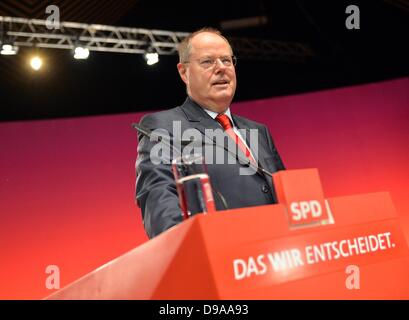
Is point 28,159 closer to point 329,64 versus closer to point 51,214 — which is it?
point 51,214

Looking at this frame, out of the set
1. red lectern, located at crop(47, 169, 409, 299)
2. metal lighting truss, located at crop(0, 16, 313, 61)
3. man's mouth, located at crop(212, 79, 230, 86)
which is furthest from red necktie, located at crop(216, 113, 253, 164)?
metal lighting truss, located at crop(0, 16, 313, 61)

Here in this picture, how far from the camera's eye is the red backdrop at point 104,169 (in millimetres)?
5500

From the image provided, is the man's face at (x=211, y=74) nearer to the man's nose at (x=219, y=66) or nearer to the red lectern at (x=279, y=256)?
the man's nose at (x=219, y=66)

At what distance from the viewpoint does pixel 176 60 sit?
668 centimetres

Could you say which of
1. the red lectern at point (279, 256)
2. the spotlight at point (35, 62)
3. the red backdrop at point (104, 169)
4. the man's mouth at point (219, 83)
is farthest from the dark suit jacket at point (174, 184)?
the spotlight at point (35, 62)

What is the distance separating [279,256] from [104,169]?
483 cm

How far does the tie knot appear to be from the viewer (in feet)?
6.24

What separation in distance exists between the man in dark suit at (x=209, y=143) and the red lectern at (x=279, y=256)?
1.14 ft

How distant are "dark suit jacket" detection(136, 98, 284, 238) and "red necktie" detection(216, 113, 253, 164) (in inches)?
1.3

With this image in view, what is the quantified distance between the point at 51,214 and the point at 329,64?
3.45 metres

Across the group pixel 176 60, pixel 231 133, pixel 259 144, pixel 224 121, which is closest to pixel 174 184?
pixel 231 133

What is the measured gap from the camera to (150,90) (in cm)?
640

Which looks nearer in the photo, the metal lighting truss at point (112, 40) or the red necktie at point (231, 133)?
the red necktie at point (231, 133)

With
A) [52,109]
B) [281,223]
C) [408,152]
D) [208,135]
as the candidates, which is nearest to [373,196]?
A: [281,223]
